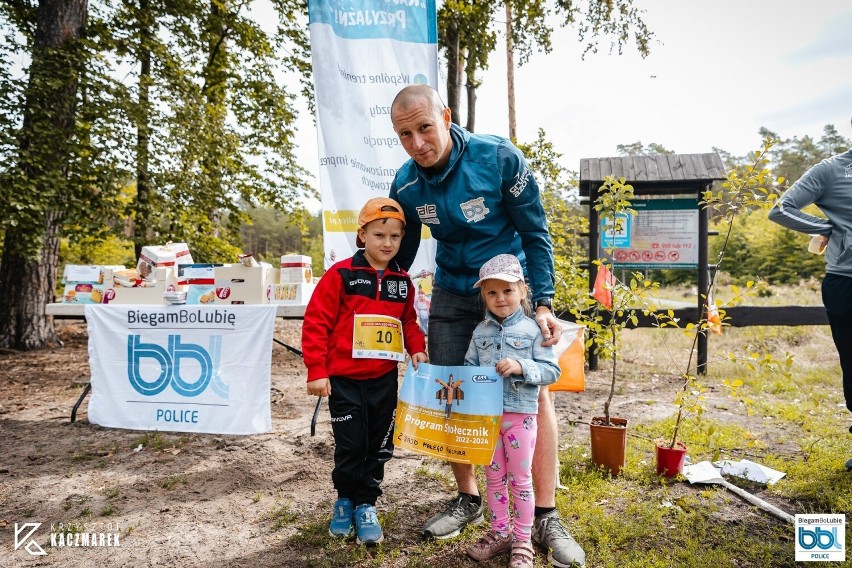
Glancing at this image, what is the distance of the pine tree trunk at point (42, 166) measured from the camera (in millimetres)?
6828

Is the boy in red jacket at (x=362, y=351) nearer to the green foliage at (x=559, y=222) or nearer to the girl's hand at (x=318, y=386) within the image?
the girl's hand at (x=318, y=386)

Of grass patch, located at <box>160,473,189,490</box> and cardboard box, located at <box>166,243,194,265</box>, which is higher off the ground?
cardboard box, located at <box>166,243,194,265</box>

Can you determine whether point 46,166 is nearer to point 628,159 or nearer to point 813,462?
point 628,159

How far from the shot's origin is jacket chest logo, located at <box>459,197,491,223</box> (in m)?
2.28

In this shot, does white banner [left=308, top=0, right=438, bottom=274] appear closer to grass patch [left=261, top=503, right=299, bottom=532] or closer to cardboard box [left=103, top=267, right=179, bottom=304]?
cardboard box [left=103, top=267, right=179, bottom=304]

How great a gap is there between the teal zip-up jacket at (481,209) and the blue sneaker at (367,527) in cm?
110

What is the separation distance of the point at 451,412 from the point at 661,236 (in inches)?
202

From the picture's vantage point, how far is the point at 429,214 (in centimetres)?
240

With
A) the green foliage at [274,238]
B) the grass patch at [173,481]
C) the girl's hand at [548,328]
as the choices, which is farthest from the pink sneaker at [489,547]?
the green foliage at [274,238]

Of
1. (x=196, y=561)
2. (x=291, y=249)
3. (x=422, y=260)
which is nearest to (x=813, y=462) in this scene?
(x=422, y=260)

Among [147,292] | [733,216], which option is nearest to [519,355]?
[733,216]

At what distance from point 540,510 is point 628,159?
5354 mm

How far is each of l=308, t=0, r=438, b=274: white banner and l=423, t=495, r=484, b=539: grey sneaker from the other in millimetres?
2148

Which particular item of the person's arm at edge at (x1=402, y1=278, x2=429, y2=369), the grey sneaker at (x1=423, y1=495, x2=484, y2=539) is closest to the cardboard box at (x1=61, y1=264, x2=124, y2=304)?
the person's arm at edge at (x1=402, y1=278, x2=429, y2=369)
